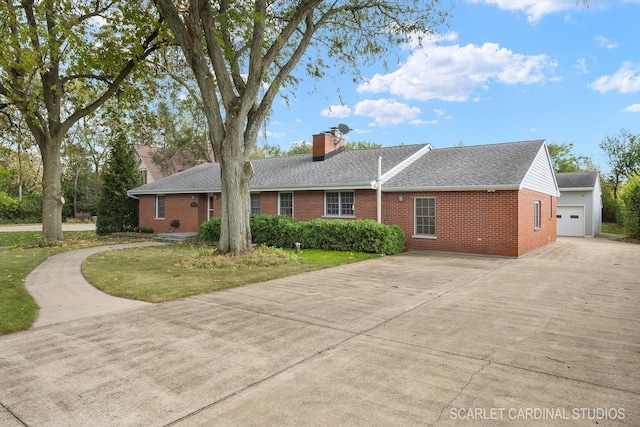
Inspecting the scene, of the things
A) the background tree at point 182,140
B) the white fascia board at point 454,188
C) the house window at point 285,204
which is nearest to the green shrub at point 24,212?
the background tree at point 182,140

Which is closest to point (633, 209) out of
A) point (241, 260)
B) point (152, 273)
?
point (241, 260)

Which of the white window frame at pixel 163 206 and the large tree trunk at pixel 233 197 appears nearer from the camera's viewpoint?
the large tree trunk at pixel 233 197

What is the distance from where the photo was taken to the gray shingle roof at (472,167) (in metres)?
13.4

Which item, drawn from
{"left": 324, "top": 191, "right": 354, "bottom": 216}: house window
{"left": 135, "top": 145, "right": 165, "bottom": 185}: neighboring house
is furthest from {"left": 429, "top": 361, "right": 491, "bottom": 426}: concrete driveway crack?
{"left": 135, "top": 145, "right": 165, "bottom": 185}: neighboring house

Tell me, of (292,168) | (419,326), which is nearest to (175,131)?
(292,168)

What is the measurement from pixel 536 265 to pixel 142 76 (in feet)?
53.6

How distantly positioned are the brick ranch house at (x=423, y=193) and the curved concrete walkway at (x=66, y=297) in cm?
939

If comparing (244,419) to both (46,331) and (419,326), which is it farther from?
(46,331)

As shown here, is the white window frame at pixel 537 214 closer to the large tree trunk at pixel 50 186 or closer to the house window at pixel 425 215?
the house window at pixel 425 215

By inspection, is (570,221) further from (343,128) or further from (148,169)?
(148,169)

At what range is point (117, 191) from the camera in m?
22.9

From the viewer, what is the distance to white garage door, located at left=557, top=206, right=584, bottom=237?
2308 cm

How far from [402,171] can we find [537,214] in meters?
5.85

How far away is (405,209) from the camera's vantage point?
1490 centimetres
